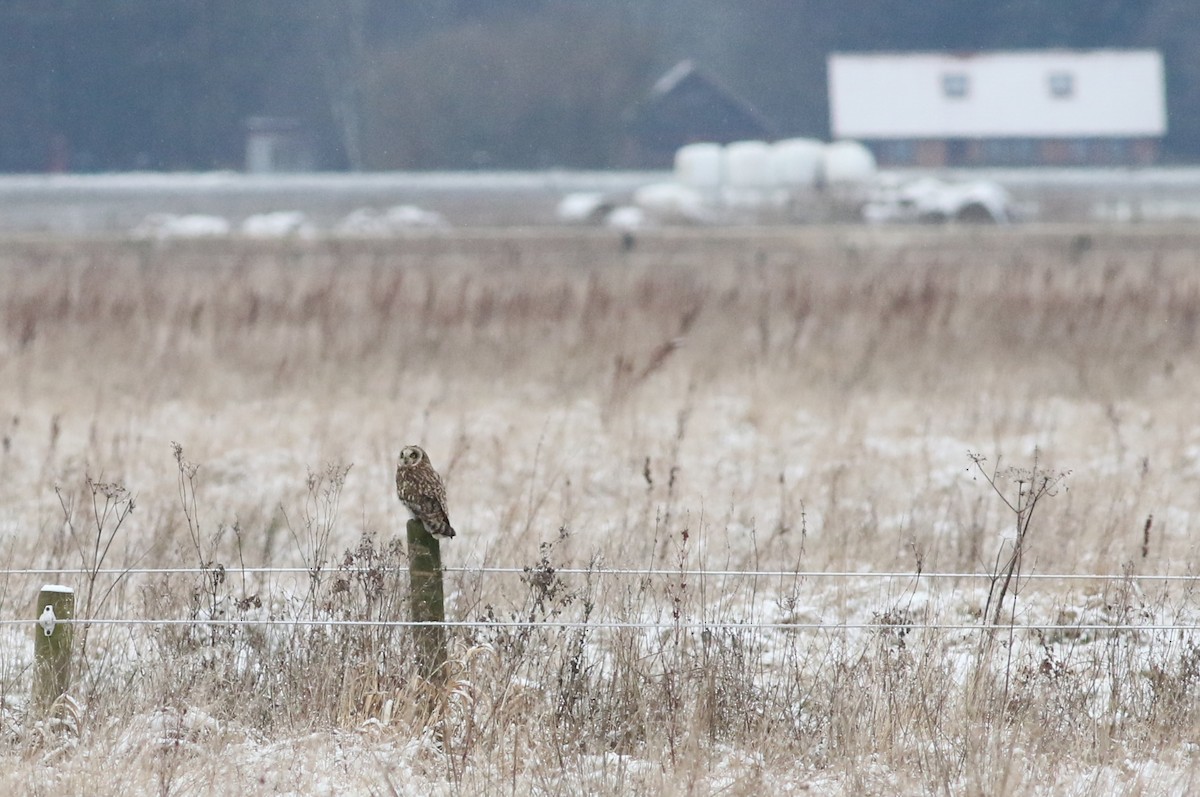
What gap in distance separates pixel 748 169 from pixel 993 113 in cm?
1477

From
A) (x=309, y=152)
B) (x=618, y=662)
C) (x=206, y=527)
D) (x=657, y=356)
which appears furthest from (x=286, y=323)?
(x=309, y=152)

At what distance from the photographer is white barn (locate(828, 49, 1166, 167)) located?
2138 inches

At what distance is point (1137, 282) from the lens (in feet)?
46.4

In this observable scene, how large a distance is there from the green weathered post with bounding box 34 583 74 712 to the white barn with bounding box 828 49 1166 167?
52.5 metres

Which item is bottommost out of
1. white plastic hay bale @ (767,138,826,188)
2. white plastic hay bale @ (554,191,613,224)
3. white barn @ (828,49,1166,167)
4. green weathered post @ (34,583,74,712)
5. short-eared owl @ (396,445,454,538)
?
green weathered post @ (34,583,74,712)

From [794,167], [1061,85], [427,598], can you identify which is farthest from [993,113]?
[427,598]

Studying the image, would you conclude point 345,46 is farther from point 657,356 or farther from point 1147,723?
point 1147,723

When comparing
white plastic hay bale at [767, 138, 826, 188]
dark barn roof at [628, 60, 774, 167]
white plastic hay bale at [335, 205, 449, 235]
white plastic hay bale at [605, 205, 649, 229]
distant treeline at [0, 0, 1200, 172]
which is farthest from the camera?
distant treeline at [0, 0, 1200, 172]

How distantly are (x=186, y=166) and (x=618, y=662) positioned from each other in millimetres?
56630

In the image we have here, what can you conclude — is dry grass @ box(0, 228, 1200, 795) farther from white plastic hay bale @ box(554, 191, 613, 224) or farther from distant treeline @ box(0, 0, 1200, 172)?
distant treeline @ box(0, 0, 1200, 172)

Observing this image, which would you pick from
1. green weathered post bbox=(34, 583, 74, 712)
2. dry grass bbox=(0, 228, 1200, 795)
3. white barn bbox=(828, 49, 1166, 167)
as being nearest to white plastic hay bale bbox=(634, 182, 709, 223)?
white barn bbox=(828, 49, 1166, 167)

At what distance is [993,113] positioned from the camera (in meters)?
54.5

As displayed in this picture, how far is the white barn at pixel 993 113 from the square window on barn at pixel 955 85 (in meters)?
0.04

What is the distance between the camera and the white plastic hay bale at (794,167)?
44.1m
